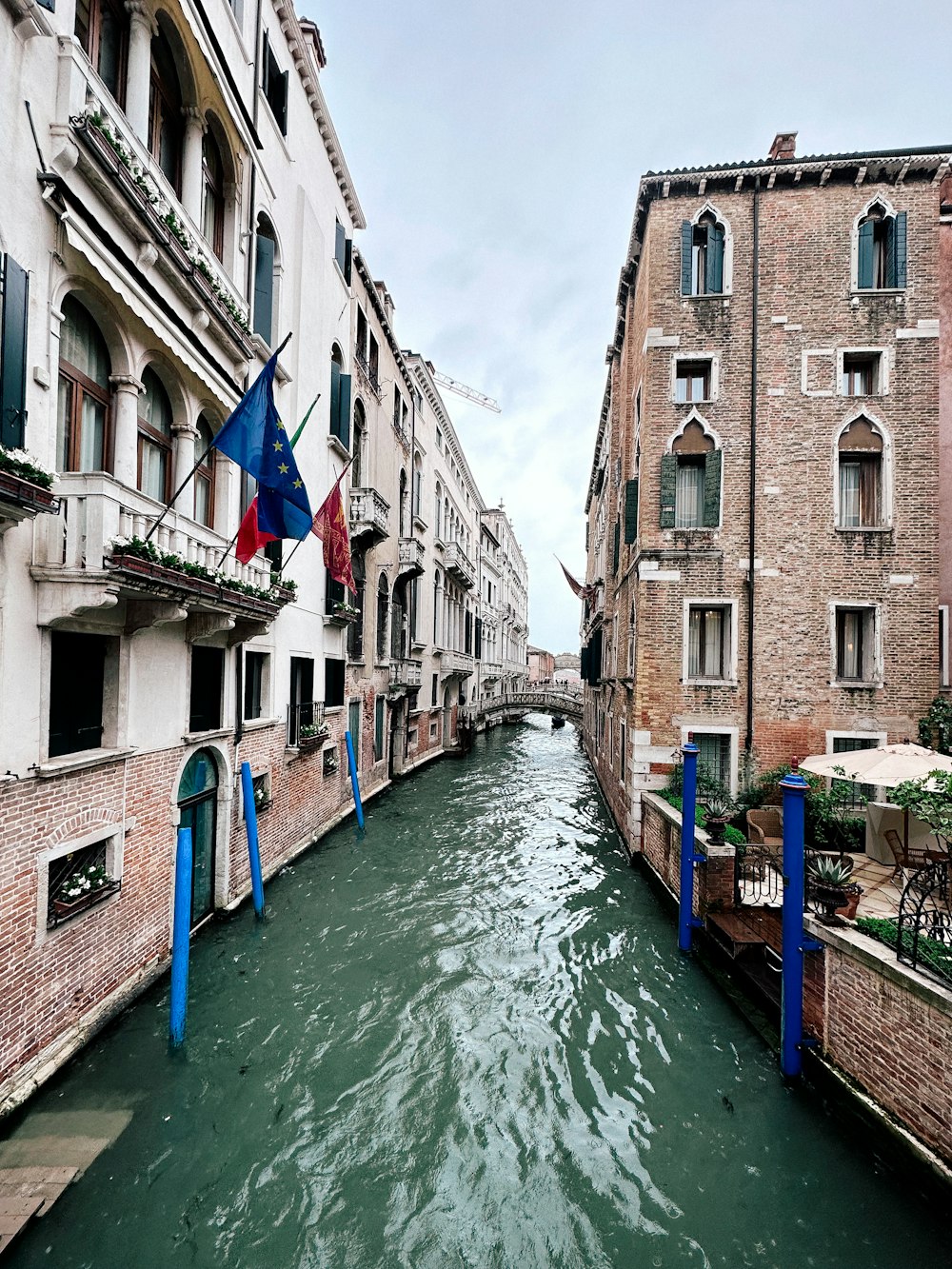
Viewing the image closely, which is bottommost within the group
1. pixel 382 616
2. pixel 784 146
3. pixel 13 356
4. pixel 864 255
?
pixel 382 616

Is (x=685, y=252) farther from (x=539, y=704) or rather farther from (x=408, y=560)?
(x=539, y=704)

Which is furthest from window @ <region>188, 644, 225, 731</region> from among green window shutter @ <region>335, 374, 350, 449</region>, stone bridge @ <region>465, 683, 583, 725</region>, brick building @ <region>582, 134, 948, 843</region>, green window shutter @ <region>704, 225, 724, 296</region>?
stone bridge @ <region>465, 683, 583, 725</region>

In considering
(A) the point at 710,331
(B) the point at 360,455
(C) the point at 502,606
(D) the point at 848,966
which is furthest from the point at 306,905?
(C) the point at 502,606

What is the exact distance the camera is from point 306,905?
9.38 meters

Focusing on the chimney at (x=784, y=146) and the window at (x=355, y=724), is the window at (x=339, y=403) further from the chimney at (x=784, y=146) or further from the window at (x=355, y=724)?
the chimney at (x=784, y=146)

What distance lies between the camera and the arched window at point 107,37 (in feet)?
18.6

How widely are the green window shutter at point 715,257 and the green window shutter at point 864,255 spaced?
2673mm

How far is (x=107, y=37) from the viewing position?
239 inches

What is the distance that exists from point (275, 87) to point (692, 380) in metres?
9.38

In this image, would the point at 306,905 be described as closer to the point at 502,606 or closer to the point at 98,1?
the point at 98,1

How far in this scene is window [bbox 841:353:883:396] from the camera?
462 inches

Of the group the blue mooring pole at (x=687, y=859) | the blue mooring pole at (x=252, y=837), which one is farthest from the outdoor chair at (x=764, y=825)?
the blue mooring pole at (x=252, y=837)

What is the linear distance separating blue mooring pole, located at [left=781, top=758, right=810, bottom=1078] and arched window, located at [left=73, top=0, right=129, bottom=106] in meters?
10.2

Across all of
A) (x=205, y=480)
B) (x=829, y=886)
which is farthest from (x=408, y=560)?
(x=829, y=886)
